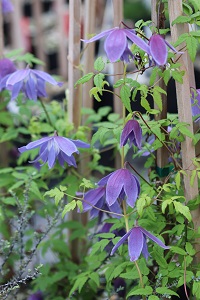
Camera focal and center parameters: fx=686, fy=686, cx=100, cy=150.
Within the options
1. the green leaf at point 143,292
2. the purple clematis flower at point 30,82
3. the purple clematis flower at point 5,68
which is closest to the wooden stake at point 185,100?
the green leaf at point 143,292

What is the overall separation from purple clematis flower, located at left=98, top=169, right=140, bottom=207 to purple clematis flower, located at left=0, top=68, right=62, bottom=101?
0.46m

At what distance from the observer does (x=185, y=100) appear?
154 cm

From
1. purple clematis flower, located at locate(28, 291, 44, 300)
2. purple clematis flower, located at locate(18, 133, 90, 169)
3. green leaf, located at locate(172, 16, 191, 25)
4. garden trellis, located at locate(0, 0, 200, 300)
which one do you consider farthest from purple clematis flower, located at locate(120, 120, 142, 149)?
purple clematis flower, located at locate(28, 291, 44, 300)

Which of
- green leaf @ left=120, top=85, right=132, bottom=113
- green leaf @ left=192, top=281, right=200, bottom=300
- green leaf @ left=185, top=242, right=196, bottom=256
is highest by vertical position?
green leaf @ left=120, top=85, right=132, bottom=113

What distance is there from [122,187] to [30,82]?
54 cm

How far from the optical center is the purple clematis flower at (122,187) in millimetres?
1464

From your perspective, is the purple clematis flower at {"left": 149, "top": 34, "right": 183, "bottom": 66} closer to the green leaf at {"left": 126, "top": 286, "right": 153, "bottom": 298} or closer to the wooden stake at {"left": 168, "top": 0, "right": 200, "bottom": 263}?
the wooden stake at {"left": 168, "top": 0, "right": 200, "bottom": 263}

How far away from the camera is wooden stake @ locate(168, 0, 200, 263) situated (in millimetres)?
1515

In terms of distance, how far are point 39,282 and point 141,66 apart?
86cm

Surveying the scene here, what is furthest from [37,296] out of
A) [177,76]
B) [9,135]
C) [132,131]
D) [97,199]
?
[177,76]

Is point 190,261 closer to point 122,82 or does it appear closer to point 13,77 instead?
point 122,82

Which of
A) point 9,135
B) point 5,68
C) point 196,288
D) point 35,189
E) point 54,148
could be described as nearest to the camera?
point 196,288

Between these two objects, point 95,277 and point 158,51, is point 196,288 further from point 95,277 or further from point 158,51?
point 158,51

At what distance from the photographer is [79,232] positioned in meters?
2.12
